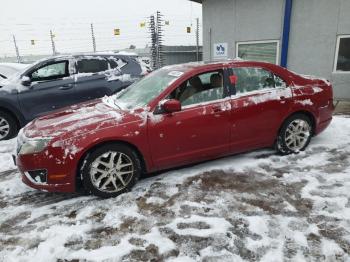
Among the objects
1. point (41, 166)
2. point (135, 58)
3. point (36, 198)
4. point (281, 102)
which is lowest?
point (36, 198)

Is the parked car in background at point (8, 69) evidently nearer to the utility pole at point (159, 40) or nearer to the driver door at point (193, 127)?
the driver door at point (193, 127)

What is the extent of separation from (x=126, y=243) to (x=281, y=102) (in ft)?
10.0

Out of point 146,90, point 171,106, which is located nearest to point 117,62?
point 146,90

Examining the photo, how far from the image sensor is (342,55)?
30.3ft

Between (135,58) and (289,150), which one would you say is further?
(135,58)

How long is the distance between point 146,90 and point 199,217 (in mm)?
1974

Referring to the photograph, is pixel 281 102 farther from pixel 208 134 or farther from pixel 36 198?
pixel 36 198

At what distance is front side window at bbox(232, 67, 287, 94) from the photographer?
452cm

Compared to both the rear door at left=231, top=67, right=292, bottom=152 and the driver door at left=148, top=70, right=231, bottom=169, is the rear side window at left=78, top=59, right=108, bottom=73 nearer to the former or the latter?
the driver door at left=148, top=70, right=231, bottom=169

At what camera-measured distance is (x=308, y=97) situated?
491 cm

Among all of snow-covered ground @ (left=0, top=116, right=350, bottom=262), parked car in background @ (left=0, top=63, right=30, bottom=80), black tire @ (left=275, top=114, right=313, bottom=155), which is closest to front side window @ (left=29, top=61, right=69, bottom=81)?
parked car in background @ (left=0, top=63, right=30, bottom=80)

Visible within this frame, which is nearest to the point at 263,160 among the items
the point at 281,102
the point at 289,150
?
the point at 289,150

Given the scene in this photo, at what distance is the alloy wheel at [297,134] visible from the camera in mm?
4906

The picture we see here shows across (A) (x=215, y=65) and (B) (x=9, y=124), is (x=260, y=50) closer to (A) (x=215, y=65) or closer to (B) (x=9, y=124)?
(A) (x=215, y=65)
